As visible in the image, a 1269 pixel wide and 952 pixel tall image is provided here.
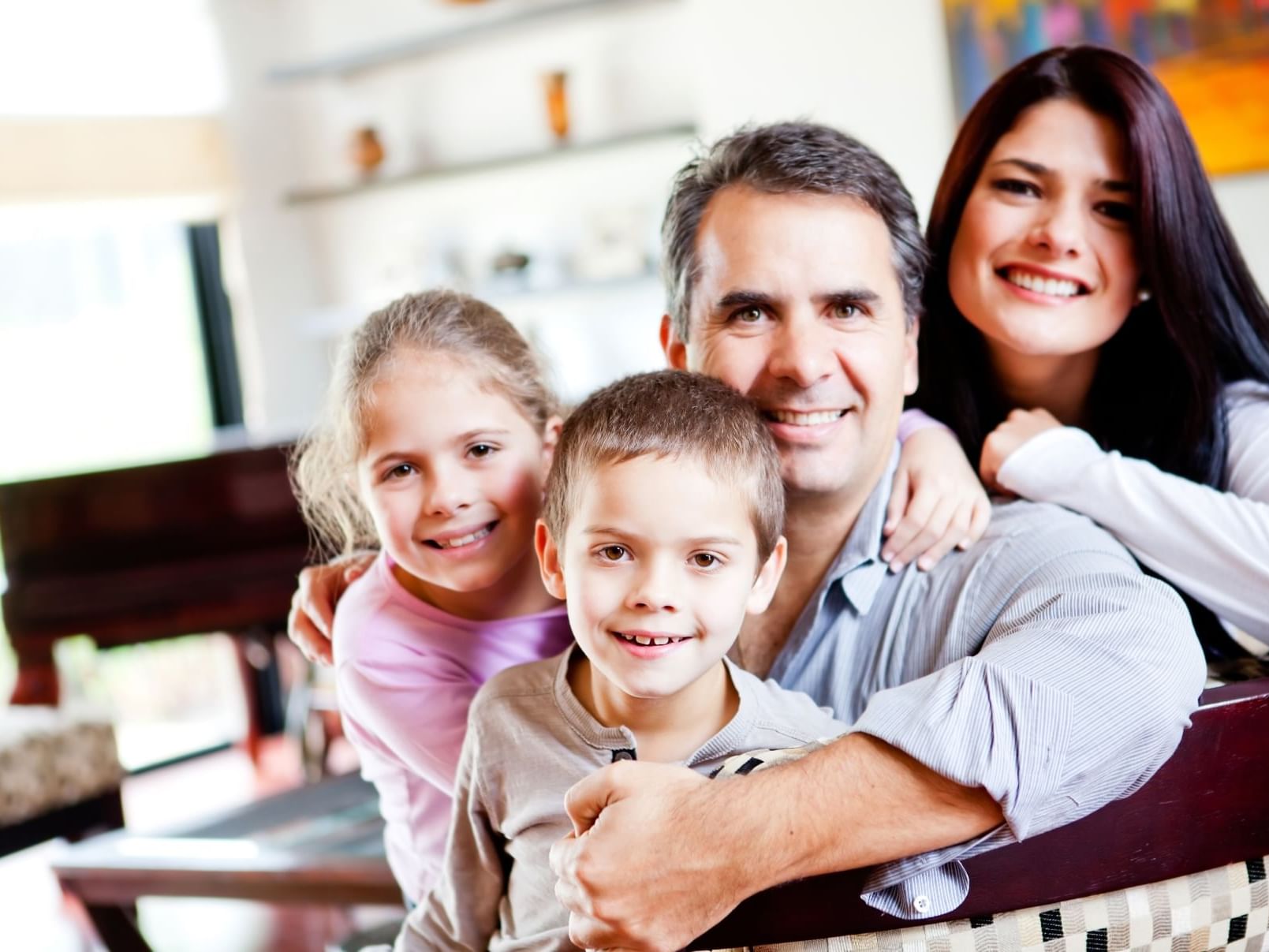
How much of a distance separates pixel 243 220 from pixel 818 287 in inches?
198

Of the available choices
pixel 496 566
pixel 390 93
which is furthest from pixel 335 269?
pixel 496 566

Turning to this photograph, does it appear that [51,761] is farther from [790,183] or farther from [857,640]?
[790,183]

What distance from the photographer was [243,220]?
20.0 ft

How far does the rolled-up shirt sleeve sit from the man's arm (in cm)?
2

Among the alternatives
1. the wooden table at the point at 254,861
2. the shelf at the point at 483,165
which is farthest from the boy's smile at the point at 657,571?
the shelf at the point at 483,165

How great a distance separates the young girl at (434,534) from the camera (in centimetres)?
162

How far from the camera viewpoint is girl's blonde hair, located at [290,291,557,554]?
5.45 feet

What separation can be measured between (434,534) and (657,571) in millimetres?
420

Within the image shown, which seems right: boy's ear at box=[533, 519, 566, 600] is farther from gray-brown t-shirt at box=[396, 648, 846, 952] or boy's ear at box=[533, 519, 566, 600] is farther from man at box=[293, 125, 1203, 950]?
man at box=[293, 125, 1203, 950]

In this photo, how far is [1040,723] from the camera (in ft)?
3.58

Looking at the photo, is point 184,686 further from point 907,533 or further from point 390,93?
point 907,533

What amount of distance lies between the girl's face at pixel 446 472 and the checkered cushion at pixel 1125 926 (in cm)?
67

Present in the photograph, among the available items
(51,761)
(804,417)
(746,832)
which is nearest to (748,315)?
(804,417)

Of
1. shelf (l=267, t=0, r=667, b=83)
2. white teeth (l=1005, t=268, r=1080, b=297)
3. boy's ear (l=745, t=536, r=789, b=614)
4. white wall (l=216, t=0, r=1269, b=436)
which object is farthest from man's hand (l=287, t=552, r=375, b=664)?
shelf (l=267, t=0, r=667, b=83)
